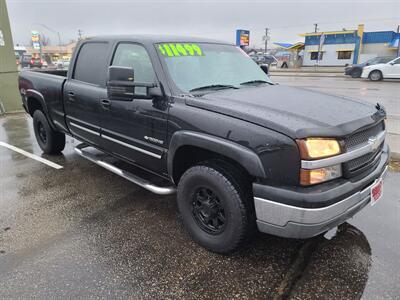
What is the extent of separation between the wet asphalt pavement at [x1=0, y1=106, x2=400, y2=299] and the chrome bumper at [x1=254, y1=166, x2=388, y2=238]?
1.54 ft

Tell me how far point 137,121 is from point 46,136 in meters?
2.88

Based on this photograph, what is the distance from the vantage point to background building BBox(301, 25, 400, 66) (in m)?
39.0

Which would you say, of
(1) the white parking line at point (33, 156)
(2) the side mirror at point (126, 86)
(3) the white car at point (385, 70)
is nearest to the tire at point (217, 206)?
(2) the side mirror at point (126, 86)

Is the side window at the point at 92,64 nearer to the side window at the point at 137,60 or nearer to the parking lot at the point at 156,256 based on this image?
the side window at the point at 137,60

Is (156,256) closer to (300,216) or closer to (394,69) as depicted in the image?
(300,216)

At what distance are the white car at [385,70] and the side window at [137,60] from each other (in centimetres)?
1947

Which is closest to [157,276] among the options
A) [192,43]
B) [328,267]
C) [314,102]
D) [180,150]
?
[180,150]

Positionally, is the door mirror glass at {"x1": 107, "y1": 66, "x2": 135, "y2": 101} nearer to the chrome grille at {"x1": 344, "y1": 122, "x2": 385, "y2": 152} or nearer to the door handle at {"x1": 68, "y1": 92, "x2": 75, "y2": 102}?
the door handle at {"x1": 68, "y1": 92, "x2": 75, "y2": 102}

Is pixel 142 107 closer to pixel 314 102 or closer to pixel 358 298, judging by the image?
pixel 314 102

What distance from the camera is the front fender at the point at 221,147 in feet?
7.83

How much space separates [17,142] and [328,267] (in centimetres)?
622

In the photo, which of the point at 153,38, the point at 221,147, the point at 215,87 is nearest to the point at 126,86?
the point at 153,38

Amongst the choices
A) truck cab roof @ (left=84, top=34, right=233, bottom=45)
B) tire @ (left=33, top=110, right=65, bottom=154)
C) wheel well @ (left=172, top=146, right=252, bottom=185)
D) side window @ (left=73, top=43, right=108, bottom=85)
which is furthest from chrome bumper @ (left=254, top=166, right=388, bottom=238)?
tire @ (left=33, top=110, right=65, bottom=154)

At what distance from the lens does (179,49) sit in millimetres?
3445
